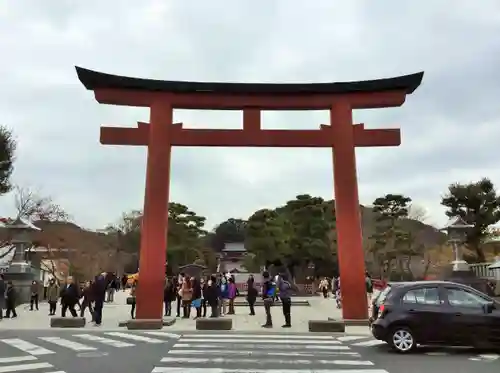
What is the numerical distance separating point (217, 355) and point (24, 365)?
12.2 ft

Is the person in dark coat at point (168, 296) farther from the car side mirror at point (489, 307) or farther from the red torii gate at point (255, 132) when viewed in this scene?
the car side mirror at point (489, 307)

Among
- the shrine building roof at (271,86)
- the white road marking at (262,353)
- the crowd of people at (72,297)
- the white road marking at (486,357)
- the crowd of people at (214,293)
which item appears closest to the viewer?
the white road marking at (486,357)

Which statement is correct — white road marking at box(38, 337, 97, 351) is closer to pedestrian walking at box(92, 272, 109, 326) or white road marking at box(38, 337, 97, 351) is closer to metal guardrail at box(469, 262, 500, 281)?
pedestrian walking at box(92, 272, 109, 326)

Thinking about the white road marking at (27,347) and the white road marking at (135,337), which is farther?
the white road marking at (135,337)

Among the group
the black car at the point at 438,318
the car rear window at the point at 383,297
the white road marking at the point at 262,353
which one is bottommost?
the white road marking at the point at 262,353

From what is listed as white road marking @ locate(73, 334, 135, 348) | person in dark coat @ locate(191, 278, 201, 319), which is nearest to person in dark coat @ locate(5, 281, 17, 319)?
person in dark coat @ locate(191, 278, 201, 319)

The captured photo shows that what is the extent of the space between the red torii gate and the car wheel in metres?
6.07

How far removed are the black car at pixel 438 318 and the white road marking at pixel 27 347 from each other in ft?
24.3

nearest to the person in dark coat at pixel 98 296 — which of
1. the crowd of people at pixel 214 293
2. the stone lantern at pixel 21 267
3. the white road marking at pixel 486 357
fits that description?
the crowd of people at pixel 214 293

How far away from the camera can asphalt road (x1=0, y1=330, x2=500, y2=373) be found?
31.0 feet

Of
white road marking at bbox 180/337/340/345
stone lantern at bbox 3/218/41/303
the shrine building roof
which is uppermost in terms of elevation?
the shrine building roof

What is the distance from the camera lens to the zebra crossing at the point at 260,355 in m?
9.41

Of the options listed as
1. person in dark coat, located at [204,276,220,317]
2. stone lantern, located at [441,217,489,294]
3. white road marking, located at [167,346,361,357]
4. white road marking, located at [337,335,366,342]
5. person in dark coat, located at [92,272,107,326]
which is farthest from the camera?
stone lantern, located at [441,217,489,294]

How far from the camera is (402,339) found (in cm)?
1148
